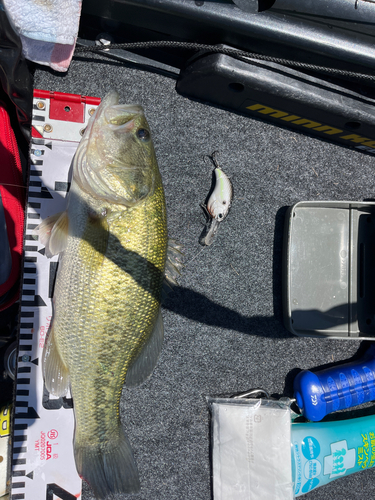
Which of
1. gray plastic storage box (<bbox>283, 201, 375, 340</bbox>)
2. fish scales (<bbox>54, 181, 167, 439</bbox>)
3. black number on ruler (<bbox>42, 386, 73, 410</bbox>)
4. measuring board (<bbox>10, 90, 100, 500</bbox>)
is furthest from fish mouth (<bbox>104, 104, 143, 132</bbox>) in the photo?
black number on ruler (<bbox>42, 386, 73, 410</bbox>)

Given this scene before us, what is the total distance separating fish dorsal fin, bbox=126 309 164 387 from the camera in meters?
1.09

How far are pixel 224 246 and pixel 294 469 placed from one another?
1.00 meters

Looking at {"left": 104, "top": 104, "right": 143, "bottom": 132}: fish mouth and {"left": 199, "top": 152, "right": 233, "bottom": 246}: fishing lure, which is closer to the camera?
{"left": 104, "top": 104, "right": 143, "bottom": 132}: fish mouth

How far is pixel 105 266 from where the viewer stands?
37.1 inches

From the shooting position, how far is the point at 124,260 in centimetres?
94

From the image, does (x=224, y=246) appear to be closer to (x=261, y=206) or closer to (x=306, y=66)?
(x=261, y=206)

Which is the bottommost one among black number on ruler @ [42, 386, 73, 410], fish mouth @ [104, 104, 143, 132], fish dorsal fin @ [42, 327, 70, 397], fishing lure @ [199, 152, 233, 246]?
black number on ruler @ [42, 386, 73, 410]

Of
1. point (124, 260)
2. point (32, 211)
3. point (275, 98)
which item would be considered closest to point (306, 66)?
point (275, 98)

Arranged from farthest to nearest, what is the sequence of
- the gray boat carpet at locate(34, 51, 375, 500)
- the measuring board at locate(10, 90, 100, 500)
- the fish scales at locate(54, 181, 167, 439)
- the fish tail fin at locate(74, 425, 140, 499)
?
the gray boat carpet at locate(34, 51, 375, 500), the measuring board at locate(10, 90, 100, 500), the fish tail fin at locate(74, 425, 140, 499), the fish scales at locate(54, 181, 167, 439)

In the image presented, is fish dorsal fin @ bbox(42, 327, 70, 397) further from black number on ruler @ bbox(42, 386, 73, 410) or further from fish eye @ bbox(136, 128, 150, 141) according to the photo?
fish eye @ bbox(136, 128, 150, 141)

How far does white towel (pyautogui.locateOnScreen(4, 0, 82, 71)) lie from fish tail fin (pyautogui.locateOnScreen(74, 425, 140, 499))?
1297mm

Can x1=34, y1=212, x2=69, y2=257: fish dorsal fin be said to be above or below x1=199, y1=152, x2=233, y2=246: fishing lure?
below

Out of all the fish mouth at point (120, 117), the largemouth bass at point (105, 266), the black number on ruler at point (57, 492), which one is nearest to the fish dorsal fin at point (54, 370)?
the largemouth bass at point (105, 266)

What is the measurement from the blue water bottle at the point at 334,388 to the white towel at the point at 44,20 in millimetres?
1619
